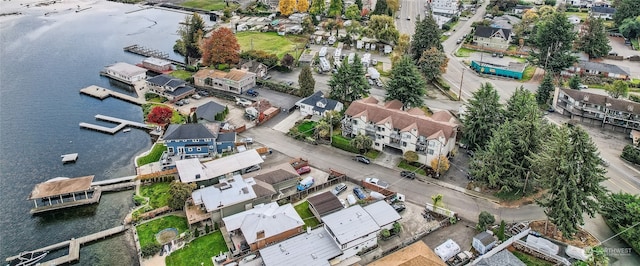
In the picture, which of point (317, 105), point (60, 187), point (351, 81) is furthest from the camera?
point (351, 81)

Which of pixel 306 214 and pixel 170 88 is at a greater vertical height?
pixel 170 88

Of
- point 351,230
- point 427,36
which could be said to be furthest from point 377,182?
point 427,36

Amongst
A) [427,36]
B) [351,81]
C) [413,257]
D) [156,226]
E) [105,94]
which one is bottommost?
[156,226]

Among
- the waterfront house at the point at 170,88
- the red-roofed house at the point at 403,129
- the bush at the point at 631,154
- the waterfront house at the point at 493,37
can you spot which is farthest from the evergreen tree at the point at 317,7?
the bush at the point at 631,154

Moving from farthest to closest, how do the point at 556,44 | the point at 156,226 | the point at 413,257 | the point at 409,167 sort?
the point at 556,44
the point at 409,167
the point at 156,226
the point at 413,257

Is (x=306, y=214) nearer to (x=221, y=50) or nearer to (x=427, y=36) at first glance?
(x=221, y=50)

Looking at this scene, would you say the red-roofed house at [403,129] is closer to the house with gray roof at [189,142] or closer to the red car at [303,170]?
the red car at [303,170]

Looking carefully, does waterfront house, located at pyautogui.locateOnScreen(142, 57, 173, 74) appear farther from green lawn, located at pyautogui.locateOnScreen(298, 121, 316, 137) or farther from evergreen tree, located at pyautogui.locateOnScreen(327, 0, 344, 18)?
evergreen tree, located at pyautogui.locateOnScreen(327, 0, 344, 18)

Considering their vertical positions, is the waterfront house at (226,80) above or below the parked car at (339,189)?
above
